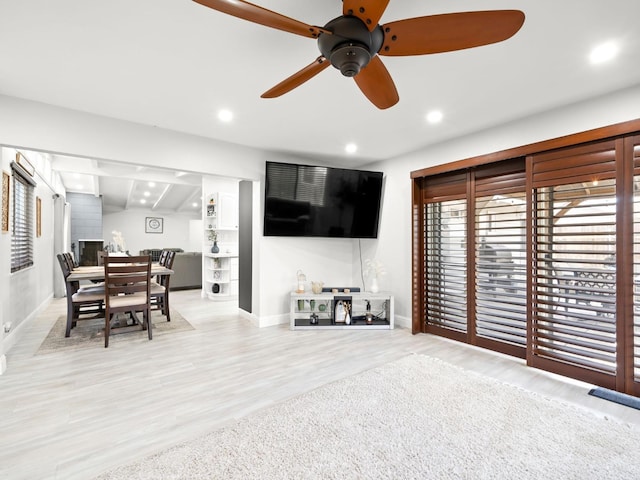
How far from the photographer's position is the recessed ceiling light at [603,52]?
6.52 ft

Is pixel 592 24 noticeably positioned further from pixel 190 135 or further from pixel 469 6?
pixel 190 135

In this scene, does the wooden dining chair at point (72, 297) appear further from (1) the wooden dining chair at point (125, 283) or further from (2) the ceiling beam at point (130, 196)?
(2) the ceiling beam at point (130, 196)

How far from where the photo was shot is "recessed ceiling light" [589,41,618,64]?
199 centimetres

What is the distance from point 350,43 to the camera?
1.46m

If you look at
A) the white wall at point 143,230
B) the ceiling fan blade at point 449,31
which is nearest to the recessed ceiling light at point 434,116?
the ceiling fan blade at point 449,31

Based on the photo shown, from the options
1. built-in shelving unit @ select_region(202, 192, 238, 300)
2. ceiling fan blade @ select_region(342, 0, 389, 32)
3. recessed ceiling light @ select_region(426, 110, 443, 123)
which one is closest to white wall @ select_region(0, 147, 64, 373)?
built-in shelving unit @ select_region(202, 192, 238, 300)

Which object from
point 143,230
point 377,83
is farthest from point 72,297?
point 143,230

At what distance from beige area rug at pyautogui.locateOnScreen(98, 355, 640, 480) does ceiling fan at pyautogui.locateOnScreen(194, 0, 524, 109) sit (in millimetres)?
2000

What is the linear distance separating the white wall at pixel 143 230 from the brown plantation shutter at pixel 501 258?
10667 mm

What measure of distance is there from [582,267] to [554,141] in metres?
1.10

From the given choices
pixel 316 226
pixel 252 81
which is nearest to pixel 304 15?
pixel 252 81

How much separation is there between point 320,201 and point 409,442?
3077 mm

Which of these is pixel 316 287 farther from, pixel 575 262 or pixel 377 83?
pixel 377 83

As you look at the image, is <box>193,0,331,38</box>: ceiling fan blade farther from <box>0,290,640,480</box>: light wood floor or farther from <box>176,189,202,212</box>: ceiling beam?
<box>176,189,202,212</box>: ceiling beam
